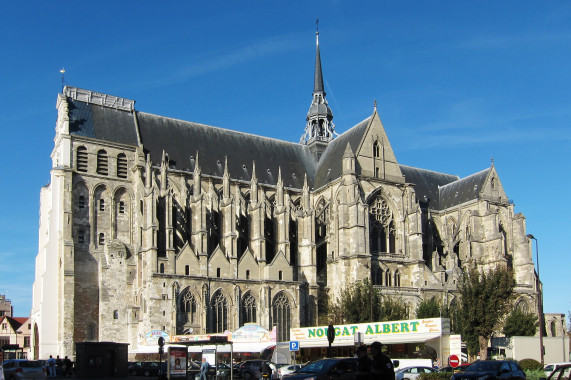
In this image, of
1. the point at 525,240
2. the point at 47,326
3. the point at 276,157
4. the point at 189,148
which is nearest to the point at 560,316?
the point at 525,240

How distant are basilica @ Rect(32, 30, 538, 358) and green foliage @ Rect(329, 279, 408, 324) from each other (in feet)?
9.91

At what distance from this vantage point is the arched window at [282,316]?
52.0 meters

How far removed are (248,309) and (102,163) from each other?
633 inches

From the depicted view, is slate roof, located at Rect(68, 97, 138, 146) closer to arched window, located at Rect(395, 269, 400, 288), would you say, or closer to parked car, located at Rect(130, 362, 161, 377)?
parked car, located at Rect(130, 362, 161, 377)

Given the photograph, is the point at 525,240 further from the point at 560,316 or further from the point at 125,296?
the point at 125,296

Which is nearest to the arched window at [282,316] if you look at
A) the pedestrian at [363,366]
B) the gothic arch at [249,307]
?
the gothic arch at [249,307]

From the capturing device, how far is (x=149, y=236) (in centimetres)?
4897

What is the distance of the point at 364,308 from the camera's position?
163ft

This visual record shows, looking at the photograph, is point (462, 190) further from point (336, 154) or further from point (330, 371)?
point (330, 371)

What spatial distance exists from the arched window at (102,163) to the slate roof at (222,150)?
3340 mm

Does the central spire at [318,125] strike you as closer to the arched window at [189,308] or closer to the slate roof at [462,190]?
the slate roof at [462,190]

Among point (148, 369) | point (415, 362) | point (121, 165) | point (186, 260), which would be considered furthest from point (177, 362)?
point (121, 165)

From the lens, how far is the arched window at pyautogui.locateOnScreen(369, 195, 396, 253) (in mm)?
58562

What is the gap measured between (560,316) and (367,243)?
28042mm
